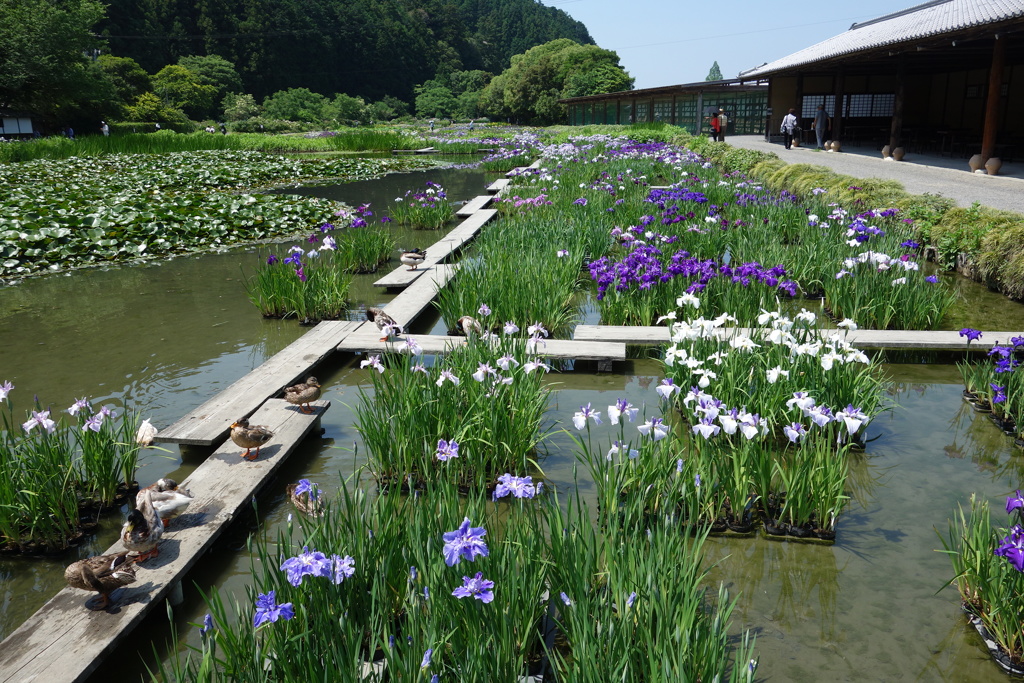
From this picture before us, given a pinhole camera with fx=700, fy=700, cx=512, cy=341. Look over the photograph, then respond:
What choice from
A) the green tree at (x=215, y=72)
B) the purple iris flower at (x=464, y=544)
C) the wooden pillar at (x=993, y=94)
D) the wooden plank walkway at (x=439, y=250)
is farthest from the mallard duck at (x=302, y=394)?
the green tree at (x=215, y=72)

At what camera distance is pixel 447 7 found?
101m

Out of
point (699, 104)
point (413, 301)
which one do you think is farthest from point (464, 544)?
point (699, 104)

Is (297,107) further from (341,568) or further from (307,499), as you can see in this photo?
(341,568)

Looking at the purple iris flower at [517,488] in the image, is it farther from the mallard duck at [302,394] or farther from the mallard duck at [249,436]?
the mallard duck at [302,394]

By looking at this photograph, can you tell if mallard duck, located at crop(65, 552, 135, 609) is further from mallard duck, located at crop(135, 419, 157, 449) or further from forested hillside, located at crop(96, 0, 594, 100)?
forested hillside, located at crop(96, 0, 594, 100)

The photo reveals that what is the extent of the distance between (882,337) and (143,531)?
16.7 feet

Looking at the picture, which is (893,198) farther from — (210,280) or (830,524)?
(210,280)

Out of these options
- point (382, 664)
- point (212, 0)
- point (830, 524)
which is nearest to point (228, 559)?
point (382, 664)

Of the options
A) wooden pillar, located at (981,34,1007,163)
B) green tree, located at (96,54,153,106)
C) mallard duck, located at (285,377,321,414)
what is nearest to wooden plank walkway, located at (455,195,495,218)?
mallard duck, located at (285,377,321,414)

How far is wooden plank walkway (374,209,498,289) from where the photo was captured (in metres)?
7.77

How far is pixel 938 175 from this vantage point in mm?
14117

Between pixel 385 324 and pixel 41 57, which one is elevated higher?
pixel 41 57

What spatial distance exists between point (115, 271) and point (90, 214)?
5.79 feet

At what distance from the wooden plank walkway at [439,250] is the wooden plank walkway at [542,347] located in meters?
2.04
